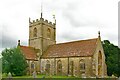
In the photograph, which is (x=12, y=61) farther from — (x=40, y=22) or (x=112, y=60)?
(x=112, y=60)

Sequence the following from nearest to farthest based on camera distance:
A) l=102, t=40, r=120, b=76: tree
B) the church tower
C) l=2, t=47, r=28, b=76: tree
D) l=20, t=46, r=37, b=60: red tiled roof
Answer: l=2, t=47, r=28, b=76: tree → l=20, t=46, r=37, b=60: red tiled roof → the church tower → l=102, t=40, r=120, b=76: tree

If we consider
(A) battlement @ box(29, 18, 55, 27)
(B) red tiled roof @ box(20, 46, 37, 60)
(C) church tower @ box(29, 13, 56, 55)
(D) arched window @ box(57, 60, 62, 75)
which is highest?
(A) battlement @ box(29, 18, 55, 27)

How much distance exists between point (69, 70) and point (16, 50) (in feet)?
33.7

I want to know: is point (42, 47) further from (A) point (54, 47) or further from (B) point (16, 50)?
(B) point (16, 50)

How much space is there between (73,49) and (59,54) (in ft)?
9.48

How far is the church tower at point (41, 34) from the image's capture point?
4484 cm

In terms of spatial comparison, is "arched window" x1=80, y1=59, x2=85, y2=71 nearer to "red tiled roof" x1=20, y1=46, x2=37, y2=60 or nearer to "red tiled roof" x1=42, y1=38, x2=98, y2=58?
"red tiled roof" x1=42, y1=38, x2=98, y2=58

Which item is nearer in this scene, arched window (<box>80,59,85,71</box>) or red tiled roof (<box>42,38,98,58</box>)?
arched window (<box>80,59,85,71</box>)

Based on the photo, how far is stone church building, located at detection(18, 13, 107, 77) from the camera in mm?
36469

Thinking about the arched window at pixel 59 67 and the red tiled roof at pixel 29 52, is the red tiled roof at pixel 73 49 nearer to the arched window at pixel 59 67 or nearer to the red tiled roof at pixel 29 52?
the arched window at pixel 59 67

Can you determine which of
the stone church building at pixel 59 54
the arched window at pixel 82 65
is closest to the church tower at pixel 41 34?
the stone church building at pixel 59 54

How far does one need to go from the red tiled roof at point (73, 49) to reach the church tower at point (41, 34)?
1.80 meters

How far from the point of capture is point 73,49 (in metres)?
39.2

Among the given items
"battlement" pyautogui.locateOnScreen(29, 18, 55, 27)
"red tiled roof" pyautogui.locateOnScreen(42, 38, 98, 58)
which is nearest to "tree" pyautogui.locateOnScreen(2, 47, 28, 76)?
"red tiled roof" pyautogui.locateOnScreen(42, 38, 98, 58)
